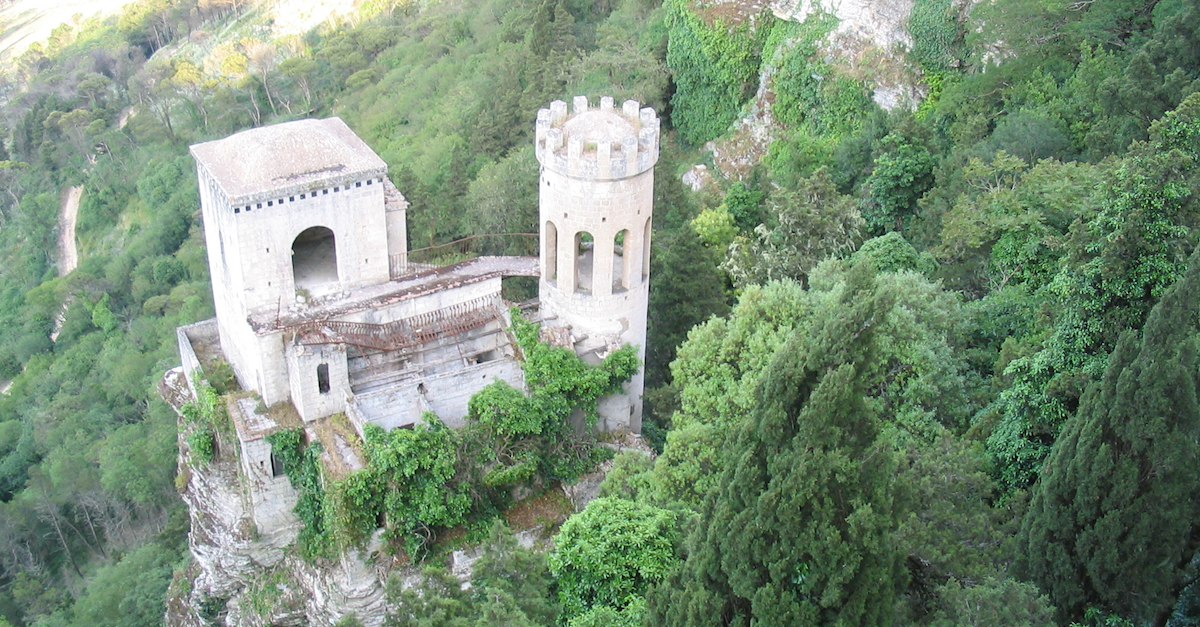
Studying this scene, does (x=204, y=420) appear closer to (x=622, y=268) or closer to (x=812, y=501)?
(x=622, y=268)

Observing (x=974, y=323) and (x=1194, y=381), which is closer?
(x=1194, y=381)

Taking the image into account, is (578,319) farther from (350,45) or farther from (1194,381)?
(350,45)

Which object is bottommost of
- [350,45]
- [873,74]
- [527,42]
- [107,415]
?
[107,415]

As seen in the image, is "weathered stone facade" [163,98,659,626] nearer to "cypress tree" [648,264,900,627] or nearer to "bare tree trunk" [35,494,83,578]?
"cypress tree" [648,264,900,627]

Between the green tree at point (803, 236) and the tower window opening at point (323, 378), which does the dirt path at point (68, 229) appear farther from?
the green tree at point (803, 236)

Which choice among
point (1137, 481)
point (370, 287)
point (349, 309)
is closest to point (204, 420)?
point (349, 309)

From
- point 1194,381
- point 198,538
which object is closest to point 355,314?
point 198,538
